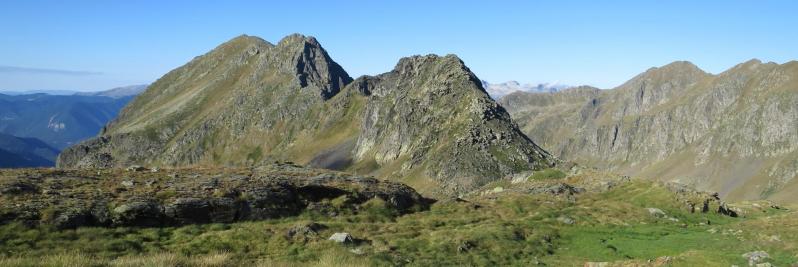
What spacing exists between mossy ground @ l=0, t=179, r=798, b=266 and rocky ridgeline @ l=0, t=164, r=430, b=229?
4.75ft

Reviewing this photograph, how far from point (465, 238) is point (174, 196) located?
21002 mm

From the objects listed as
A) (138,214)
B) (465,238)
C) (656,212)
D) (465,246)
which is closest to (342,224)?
(465,238)

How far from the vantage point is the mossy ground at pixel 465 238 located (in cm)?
3019

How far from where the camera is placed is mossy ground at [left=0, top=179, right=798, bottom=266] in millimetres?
30188

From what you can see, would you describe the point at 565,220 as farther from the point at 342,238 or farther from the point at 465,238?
the point at 342,238

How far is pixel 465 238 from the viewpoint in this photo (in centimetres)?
3884

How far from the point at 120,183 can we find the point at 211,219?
9373 mm

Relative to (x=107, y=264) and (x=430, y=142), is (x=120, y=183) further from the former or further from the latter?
(x=430, y=142)

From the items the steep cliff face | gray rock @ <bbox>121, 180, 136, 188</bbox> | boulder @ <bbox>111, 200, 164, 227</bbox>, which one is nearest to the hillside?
boulder @ <bbox>111, 200, 164, 227</bbox>

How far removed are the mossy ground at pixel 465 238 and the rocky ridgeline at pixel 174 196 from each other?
1.45m

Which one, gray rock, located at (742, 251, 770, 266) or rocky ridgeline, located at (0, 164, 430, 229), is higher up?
rocky ridgeline, located at (0, 164, 430, 229)

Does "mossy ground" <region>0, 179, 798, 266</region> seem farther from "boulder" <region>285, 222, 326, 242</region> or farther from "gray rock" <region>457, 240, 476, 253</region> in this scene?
"boulder" <region>285, 222, 326, 242</region>

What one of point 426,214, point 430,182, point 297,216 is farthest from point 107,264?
point 430,182

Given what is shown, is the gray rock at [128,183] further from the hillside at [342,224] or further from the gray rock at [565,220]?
the gray rock at [565,220]
